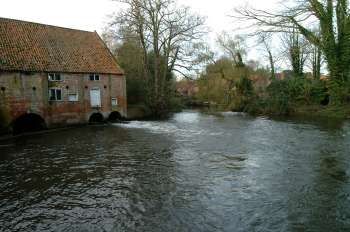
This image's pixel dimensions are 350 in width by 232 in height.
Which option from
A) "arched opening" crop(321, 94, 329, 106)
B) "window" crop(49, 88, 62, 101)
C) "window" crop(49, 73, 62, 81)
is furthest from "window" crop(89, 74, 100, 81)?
"arched opening" crop(321, 94, 329, 106)

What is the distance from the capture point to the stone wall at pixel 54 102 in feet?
68.8

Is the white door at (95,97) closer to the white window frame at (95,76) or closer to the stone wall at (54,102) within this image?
the stone wall at (54,102)

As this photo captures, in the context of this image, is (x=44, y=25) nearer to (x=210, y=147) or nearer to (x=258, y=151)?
(x=210, y=147)

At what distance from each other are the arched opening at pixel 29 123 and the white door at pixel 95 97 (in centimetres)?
444

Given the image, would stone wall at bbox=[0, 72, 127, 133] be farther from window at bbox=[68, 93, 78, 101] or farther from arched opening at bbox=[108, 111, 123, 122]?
arched opening at bbox=[108, 111, 123, 122]

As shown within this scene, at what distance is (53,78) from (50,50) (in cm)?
277

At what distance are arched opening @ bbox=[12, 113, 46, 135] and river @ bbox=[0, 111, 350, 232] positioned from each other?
679 cm

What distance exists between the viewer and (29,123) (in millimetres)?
23953

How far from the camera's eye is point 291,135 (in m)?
17.9

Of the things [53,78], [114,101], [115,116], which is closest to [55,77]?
[53,78]

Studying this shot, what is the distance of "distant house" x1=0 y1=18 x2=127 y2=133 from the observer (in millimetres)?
21531

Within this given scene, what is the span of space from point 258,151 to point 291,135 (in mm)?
4967

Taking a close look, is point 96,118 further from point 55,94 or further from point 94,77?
point 55,94

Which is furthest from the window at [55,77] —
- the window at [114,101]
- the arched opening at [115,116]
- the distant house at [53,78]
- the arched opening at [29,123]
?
the arched opening at [115,116]
